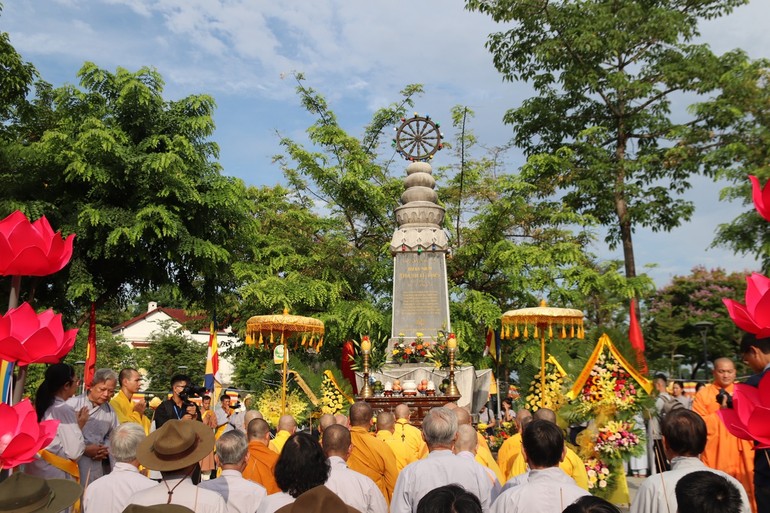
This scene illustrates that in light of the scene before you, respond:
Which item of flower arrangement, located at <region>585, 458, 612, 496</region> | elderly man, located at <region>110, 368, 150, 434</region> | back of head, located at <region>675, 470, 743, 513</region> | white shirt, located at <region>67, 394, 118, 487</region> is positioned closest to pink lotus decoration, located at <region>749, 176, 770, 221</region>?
back of head, located at <region>675, 470, 743, 513</region>

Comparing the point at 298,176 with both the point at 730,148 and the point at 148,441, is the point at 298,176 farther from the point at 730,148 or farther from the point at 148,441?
the point at 148,441

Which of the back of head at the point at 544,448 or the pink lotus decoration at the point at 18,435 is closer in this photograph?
the pink lotus decoration at the point at 18,435

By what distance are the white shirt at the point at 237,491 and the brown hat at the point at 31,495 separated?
125 centimetres

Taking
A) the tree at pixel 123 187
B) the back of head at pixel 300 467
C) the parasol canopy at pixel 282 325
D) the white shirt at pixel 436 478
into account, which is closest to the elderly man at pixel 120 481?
the back of head at pixel 300 467

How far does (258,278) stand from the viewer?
22.3 m

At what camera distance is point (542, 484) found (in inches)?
144

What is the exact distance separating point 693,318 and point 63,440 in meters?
36.4

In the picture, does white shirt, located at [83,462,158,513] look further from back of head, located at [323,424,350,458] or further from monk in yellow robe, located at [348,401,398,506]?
monk in yellow robe, located at [348,401,398,506]

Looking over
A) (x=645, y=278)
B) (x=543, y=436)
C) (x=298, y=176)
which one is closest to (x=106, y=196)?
(x=298, y=176)

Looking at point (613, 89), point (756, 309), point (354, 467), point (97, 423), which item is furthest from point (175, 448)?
point (613, 89)

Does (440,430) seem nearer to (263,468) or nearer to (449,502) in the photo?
(449,502)

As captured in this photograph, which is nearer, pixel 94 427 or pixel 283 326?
pixel 94 427

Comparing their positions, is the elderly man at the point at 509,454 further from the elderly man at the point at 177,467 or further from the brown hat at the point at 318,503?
the brown hat at the point at 318,503

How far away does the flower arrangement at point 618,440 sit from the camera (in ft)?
22.7
